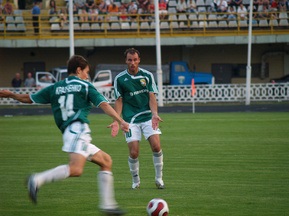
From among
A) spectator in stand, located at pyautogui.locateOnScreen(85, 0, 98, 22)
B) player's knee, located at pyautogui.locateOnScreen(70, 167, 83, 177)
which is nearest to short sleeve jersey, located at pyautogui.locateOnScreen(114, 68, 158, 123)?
player's knee, located at pyautogui.locateOnScreen(70, 167, 83, 177)

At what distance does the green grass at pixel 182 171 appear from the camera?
1216 cm

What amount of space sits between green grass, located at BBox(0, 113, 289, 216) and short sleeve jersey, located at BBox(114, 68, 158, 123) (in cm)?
126

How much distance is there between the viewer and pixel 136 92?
14.5 m

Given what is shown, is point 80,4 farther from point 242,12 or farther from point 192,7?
point 242,12

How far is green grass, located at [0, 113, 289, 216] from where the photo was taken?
12.2 metres

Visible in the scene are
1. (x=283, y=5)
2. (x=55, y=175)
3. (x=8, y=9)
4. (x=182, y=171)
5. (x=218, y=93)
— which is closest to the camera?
(x=55, y=175)

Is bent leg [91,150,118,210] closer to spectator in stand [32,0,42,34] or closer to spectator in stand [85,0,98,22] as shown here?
spectator in stand [32,0,42,34]

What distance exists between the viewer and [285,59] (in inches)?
2249

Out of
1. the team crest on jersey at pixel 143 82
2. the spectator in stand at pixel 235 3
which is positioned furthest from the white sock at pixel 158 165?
the spectator in stand at pixel 235 3

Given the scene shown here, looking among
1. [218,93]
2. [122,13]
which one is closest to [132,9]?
[122,13]

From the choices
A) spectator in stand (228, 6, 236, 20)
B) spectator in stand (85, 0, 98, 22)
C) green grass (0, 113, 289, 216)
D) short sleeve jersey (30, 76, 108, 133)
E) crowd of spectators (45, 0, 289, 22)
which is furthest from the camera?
spectator in stand (85, 0, 98, 22)

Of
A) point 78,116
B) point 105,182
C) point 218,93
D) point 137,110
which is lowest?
point 218,93

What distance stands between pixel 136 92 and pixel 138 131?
0.67 meters

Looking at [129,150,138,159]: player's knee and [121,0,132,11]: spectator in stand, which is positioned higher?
[129,150,138,159]: player's knee
